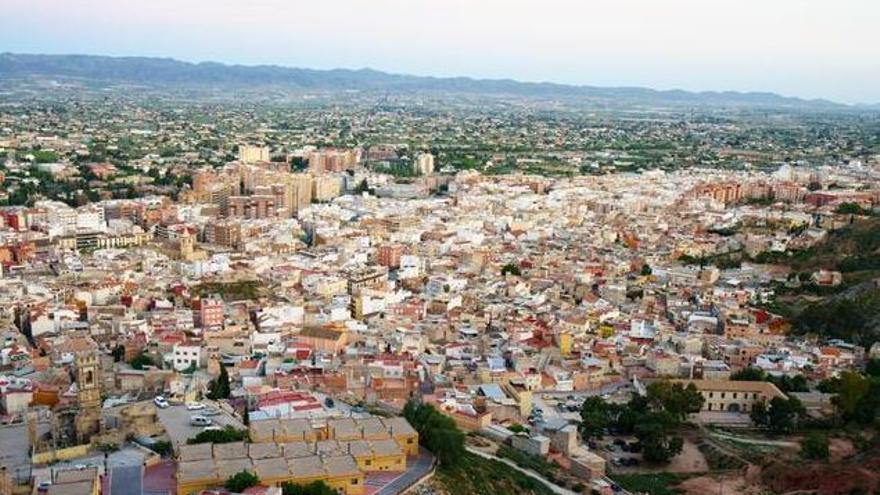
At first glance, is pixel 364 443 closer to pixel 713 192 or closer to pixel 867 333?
pixel 867 333

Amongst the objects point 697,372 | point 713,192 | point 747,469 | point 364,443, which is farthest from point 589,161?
point 364,443

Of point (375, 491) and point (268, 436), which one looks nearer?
point (375, 491)

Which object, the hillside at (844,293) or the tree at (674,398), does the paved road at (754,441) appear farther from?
the hillside at (844,293)

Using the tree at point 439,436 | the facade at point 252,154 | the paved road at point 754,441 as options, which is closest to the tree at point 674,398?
the paved road at point 754,441

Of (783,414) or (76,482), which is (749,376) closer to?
(783,414)

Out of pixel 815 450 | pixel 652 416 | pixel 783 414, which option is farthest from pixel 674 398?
pixel 815 450
